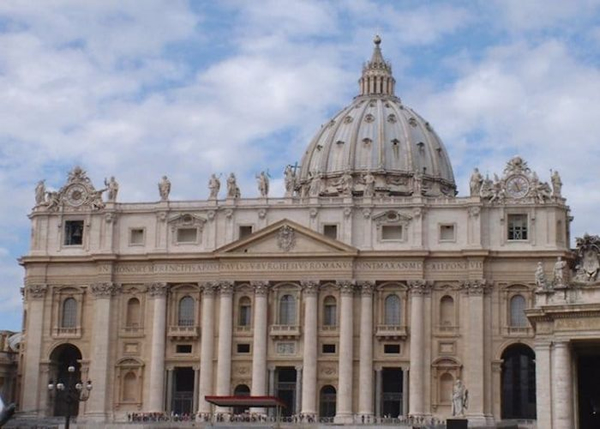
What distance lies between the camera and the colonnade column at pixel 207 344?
8756cm

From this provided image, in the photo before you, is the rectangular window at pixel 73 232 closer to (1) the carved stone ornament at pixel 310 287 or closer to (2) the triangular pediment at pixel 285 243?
(2) the triangular pediment at pixel 285 243

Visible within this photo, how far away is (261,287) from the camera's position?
88188 millimetres

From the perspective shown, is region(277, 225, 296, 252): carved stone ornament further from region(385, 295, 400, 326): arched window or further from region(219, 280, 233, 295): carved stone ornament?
region(385, 295, 400, 326): arched window

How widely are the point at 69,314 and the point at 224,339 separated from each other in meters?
13.5

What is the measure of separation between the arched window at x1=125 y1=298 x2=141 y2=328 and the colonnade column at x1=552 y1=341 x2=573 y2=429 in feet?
170

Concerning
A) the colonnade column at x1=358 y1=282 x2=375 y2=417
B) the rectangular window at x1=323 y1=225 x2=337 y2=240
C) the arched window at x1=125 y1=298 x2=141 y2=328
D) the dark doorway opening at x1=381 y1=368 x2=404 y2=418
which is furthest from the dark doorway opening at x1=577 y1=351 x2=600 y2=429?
the arched window at x1=125 y1=298 x2=141 y2=328

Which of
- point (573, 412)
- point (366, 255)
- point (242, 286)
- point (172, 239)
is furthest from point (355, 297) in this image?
point (573, 412)

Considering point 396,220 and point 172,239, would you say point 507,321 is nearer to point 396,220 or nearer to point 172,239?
point 396,220

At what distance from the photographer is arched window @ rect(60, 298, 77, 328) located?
3626 inches

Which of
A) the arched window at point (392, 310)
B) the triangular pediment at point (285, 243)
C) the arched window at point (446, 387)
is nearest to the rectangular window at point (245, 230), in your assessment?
the triangular pediment at point (285, 243)

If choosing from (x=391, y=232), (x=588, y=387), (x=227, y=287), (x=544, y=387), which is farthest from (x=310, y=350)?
(x=544, y=387)

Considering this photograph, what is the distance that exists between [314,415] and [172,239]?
58.7 feet

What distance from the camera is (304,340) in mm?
86938

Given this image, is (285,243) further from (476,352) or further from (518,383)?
(518,383)
